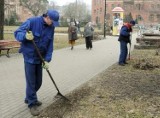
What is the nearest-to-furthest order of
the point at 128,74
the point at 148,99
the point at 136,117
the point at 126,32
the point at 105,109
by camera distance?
the point at 136,117, the point at 105,109, the point at 148,99, the point at 128,74, the point at 126,32

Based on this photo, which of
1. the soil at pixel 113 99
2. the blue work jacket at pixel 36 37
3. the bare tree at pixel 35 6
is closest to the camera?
the soil at pixel 113 99

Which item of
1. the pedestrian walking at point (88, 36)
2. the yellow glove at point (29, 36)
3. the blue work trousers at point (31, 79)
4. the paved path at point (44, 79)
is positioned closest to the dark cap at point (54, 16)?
the yellow glove at point (29, 36)

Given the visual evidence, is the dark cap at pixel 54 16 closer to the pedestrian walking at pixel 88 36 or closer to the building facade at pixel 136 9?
the pedestrian walking at pixel 88 36

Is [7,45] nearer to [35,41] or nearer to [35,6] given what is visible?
[35,41]

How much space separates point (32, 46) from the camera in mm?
7777

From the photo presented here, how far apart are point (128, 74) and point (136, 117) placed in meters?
5.31

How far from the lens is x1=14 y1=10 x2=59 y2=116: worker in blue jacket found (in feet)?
24.8

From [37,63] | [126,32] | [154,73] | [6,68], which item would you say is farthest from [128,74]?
[37,63]

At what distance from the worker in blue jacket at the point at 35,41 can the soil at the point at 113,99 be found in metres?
0.49

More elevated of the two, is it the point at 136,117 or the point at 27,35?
the point at 27,35

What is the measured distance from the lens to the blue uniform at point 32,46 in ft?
25.3

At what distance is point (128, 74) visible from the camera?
12.6 meters

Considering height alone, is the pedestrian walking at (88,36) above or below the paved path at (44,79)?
above

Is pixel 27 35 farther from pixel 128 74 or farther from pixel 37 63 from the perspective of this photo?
pixel 128 74
